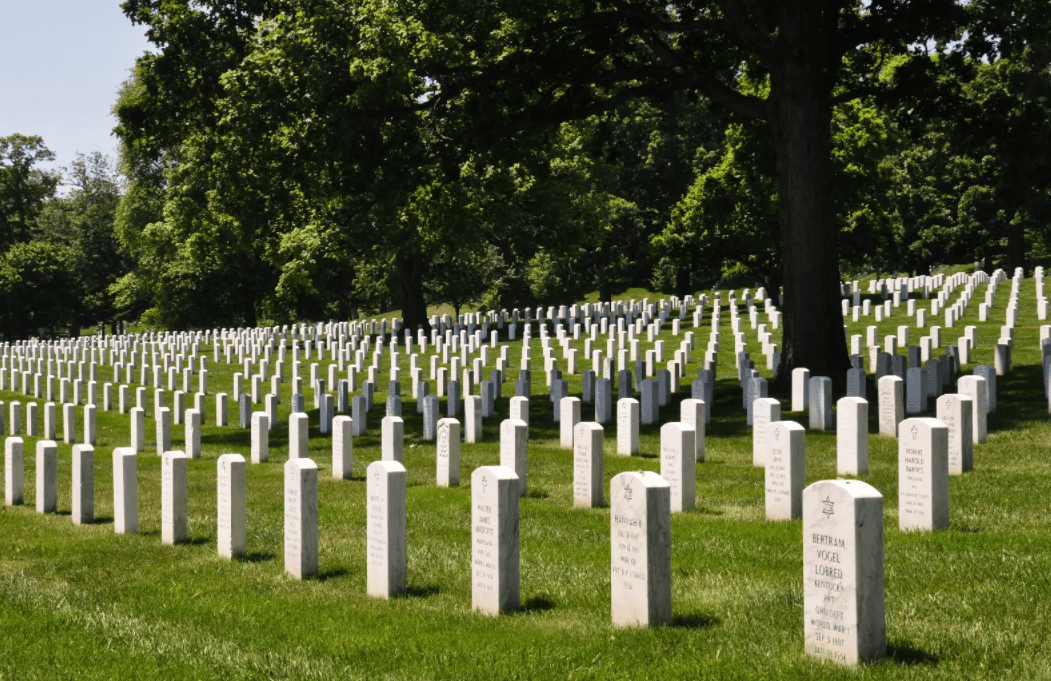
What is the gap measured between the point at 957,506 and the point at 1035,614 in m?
3.67

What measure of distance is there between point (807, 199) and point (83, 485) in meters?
12.7

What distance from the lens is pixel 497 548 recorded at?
7449 mm

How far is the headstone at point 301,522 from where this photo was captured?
8789mm

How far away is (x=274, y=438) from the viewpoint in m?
20.9

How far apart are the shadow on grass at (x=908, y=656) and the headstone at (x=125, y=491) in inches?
280

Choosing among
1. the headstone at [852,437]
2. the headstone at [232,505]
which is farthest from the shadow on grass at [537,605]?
the headstone at [852,437]

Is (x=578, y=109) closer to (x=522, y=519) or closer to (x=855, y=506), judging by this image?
(x=522, y=519)

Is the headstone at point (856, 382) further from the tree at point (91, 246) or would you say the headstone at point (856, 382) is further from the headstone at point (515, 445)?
the tree at point (91, 246)

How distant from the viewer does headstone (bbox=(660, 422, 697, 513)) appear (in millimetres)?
10883

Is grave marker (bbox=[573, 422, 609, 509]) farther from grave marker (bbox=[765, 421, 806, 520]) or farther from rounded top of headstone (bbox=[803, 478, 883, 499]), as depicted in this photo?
rounded top of headstone (bbox=[803, 478, 883, 499])

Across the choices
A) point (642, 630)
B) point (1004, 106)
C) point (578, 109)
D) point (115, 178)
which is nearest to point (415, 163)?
point (578, 109)

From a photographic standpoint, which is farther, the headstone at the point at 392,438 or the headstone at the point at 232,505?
the headstone at the point at 392,438

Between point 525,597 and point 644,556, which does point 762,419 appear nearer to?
point 525,597

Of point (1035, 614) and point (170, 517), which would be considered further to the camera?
point (170, 517)
